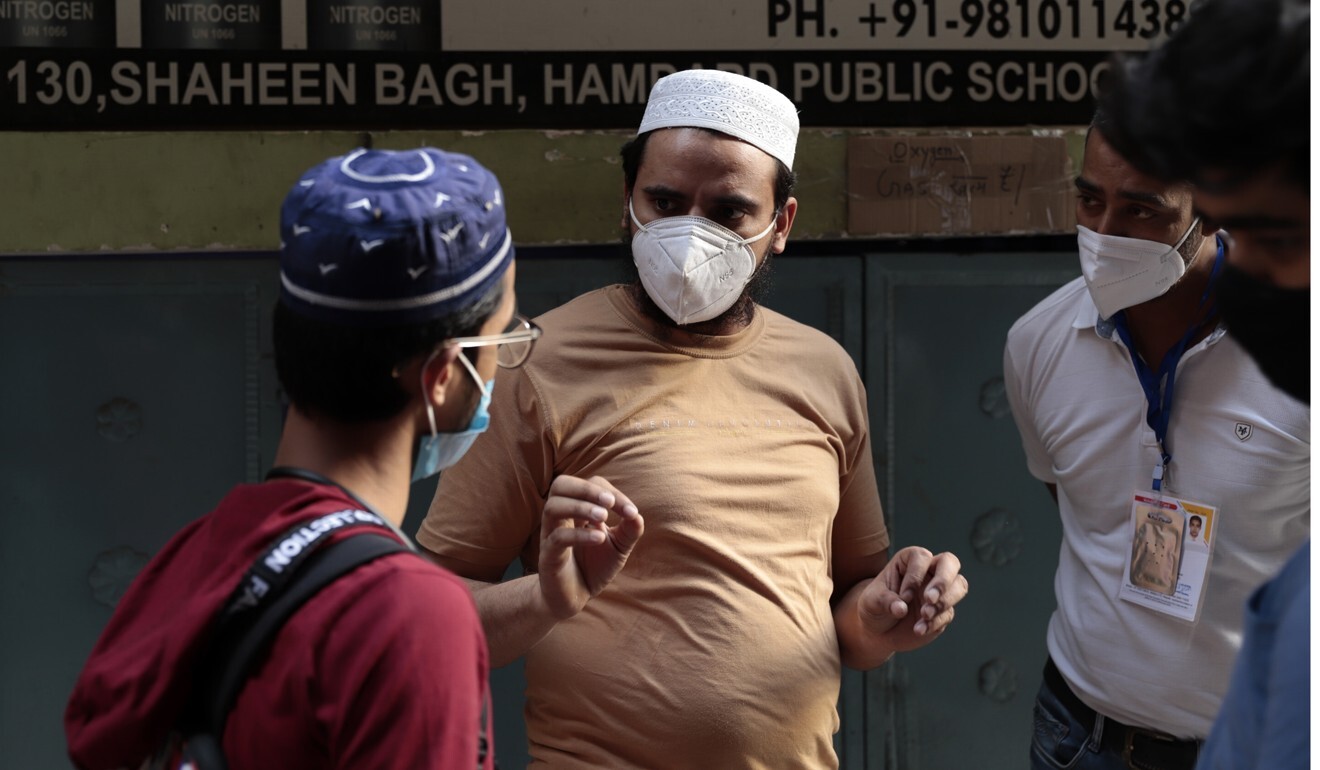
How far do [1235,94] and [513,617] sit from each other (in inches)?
51.9

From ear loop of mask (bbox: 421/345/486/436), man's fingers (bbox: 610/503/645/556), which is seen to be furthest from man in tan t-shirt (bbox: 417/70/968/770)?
ear loop of mask (bbox: 421/345/486/436)

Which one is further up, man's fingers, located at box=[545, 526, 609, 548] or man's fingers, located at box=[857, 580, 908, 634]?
man's fingers, located at box=[545, 526, 609, 548]

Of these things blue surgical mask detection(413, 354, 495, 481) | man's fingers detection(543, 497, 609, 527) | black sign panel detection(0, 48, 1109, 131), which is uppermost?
black sign panel detection(0, 48, 1109, 131)

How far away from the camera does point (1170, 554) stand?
2.35 m

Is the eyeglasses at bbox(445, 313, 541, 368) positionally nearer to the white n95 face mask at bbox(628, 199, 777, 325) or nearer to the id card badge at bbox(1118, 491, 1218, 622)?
the white n95 face mask at bbox(628, 199, 777, 325)

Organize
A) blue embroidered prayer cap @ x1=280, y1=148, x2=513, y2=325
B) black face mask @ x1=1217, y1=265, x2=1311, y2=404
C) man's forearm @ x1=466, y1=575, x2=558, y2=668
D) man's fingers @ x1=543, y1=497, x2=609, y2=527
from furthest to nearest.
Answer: man's forearm @ x1=466, y1=575, x2=558, y2=668 → man's fingers @ x1=543, y1=497, x2=609, y2=527 → blue embroidered prayer cap @ x1=280, y1=148, x2=513, y2=325 → black face mask @ x1=1217, y1=265, x2=1311, y2=404

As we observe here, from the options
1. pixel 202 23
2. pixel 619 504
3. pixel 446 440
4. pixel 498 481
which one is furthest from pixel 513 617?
pixel 202 23

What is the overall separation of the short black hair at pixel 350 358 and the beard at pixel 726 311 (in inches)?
36.5

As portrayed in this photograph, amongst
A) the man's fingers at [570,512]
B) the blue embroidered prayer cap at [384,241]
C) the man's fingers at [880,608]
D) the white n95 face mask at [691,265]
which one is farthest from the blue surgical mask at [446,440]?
the man's fingers at [880,608]

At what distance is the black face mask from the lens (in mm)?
1207

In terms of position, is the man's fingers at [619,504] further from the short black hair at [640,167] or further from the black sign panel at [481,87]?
the black sign panel at [481,87]

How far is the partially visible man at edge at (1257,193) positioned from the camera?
1.08 meters

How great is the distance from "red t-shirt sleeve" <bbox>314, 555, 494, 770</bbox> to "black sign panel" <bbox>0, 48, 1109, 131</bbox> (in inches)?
83.4

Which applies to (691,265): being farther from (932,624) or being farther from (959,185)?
(959,185)
